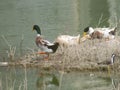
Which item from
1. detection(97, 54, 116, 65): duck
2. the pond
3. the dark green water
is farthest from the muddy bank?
the dark green water

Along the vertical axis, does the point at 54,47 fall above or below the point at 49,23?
below

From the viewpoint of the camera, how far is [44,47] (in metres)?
12.2

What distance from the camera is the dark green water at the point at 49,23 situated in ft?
34.7

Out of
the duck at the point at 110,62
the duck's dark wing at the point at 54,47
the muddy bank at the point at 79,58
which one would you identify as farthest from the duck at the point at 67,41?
the duck at the point at 110,62

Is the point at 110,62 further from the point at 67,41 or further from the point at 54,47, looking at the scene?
the point at 67,41

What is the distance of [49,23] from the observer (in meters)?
18.3

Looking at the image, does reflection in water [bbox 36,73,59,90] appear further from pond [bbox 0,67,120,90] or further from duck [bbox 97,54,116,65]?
duck [bbox 97,54,116,65]

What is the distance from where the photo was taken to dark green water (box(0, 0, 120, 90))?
1056 cm

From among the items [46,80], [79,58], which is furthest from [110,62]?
[46,80]

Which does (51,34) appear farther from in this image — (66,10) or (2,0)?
(2,0)

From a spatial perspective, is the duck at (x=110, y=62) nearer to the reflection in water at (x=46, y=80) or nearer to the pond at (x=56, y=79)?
the pond at (x=56, y=79)

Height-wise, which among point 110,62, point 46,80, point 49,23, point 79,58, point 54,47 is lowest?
point 46,80

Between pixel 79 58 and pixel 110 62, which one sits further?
pixel 79 58

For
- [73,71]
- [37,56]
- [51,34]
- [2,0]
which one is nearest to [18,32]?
[51,34]
